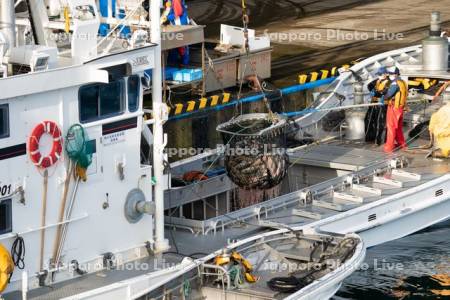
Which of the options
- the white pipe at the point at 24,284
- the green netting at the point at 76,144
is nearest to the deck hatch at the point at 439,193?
the green netting at the point at 76,144

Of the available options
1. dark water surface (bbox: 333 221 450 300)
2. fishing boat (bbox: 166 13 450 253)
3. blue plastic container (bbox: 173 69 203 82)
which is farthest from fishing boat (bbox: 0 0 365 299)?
blue plastic container (bbox: 173 69 203 82)

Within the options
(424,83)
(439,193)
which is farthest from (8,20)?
(424,83)

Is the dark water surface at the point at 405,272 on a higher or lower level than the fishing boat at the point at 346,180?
lower

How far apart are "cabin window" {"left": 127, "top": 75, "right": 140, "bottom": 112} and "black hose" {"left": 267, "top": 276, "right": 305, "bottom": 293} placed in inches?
106

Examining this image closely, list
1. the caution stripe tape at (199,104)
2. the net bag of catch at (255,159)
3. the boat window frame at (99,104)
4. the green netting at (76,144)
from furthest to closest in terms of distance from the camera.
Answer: the caution stripe tape at (199,104) → the net bag of catch at (255,159) → the boat window frame at (99,104) → the green netting at (76,144)

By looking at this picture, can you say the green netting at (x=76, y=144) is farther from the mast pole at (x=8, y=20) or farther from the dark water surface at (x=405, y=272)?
the dark water surface at (x=405, y=272)

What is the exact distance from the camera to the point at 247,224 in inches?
727

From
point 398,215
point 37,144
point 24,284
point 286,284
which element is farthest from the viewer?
point 398,215

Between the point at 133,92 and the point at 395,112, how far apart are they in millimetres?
6275

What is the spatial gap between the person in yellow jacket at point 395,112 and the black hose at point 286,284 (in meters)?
5.71

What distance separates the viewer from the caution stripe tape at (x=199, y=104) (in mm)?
24909

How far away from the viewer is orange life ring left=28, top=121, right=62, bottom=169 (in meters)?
15.2

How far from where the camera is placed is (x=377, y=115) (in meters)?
22.3

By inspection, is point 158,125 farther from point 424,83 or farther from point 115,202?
point 424,83
